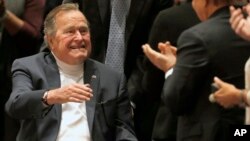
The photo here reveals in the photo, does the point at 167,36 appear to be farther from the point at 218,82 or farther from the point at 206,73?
the point at 218,82

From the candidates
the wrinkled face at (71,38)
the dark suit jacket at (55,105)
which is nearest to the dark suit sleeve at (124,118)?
the dark suit jacket at (55,105)

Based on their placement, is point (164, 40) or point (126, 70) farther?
point (126, 70)

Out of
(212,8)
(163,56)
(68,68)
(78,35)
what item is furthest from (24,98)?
(212,8)

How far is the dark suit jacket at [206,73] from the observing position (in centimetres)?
218

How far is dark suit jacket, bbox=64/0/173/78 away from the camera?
→ 3068 mm

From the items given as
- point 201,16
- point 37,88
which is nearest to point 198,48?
point 201,16

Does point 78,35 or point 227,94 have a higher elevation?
point 78,35

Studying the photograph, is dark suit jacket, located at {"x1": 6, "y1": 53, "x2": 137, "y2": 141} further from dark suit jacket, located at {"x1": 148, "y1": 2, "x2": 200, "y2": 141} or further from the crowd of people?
dark suit jacket, located at {"x1": 148, "y1": 2, "x2": 200, "y2": 141}

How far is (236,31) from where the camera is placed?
2094 millimetres

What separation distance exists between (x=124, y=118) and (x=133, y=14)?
0.61 metres

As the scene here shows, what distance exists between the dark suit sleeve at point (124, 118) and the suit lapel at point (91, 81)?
11cm

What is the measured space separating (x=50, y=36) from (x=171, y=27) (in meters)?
0.53

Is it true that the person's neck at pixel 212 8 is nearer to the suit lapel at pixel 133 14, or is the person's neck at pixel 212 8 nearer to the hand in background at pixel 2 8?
the suit lapel at pixel 133 14

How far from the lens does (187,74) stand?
2191mm
